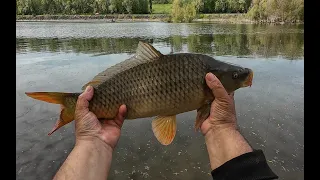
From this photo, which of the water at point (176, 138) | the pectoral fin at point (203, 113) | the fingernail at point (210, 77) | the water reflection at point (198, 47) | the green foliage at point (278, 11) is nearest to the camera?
the fingernail at point (210, 77)

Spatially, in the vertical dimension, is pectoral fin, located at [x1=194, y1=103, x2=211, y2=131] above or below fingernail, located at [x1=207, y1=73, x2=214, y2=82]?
below

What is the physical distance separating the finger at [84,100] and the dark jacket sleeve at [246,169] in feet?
2.76

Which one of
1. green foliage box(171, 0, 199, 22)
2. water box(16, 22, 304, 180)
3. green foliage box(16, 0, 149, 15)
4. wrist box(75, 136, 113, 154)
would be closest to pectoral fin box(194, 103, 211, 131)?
wrist box(75, 136, 113, 154)

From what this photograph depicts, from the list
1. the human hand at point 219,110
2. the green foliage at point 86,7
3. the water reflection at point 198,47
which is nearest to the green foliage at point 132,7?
the green foliage at point 86,7

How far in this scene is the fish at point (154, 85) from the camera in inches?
72.5

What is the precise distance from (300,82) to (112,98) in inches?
320

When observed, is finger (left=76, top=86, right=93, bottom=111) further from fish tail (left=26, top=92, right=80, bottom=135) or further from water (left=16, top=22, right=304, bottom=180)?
water (left=16, top=22, right=304, bottom=180)

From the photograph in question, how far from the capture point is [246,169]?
5.42 ft

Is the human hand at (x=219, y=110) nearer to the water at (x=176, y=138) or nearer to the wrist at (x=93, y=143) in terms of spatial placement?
the wrist at (x=93, y=143)

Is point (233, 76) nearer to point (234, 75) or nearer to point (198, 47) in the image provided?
point (234, 75)

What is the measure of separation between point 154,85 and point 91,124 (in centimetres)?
45

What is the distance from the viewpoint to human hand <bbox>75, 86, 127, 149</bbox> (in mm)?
1833

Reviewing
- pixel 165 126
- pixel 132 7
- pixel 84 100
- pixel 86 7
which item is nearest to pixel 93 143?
pixel 84 100
